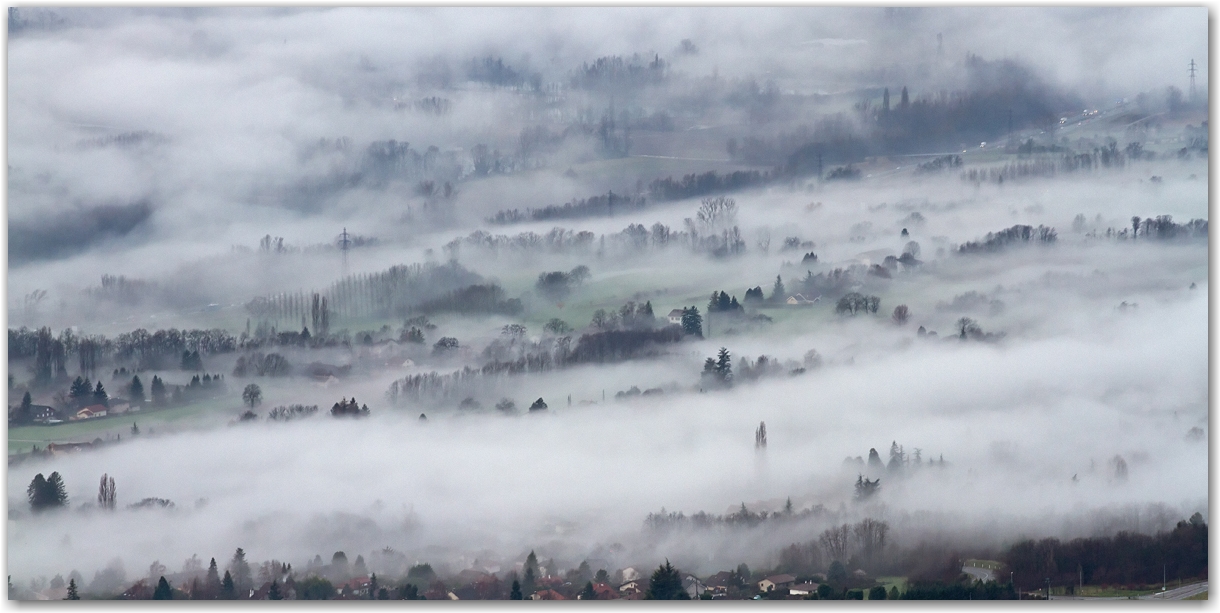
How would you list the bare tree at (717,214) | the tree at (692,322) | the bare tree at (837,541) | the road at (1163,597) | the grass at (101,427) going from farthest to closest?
the bare tree at (717,214), the tree at (692,322), the grass at (101,427), the bare tree at (837,541), the road at (1163,597)

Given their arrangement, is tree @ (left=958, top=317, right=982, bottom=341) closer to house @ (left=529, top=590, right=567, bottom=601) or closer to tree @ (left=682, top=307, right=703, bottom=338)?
tree @ (left=682, top=307, right=703, bottom=338)

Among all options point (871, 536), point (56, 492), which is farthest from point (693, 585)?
point (56, 492)

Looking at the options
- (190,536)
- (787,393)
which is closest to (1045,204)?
(787,393)

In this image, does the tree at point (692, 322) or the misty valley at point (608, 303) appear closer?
the misty valley at point (608, 303)

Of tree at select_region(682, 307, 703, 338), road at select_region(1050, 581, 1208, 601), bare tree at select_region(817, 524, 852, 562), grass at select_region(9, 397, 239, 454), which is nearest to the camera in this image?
road at select_region(1050, 581, 1208, 601)

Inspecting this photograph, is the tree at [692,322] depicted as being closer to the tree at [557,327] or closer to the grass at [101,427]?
the tree at [557,327]

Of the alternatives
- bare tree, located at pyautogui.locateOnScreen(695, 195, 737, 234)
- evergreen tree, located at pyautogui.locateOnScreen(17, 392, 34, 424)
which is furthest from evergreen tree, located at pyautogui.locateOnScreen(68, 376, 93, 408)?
bare tree, located at pyautogui.locateOnScreen(695, 195, 737, 234)

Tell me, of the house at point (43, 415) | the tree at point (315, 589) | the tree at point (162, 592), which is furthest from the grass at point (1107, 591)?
the house at point (43, 415)

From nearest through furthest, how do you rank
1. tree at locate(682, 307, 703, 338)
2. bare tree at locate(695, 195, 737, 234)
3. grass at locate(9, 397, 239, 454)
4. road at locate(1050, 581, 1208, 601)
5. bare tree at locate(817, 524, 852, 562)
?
road at locate(1050, 581, 1208, 601), bare tree at locate(817, 524, 852, 562), grass at locate(9, 397, 239, 454), tree at locate(682, 307, 703, 338), bare tree at locate(695, 195, 737, 234)
